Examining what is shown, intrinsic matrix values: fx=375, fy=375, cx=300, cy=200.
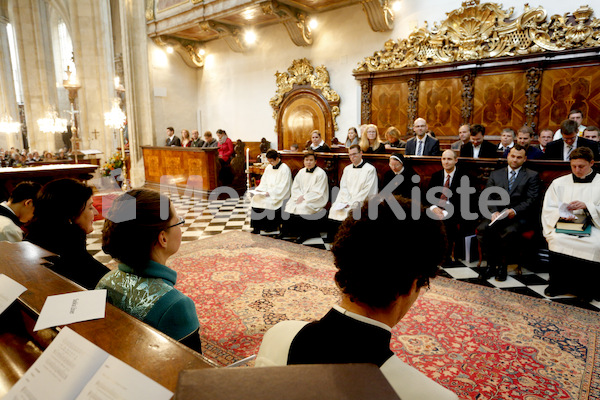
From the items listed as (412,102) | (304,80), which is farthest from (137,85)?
(412,102)

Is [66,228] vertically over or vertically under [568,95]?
under

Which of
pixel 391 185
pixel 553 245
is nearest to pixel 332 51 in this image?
pixel 391 185

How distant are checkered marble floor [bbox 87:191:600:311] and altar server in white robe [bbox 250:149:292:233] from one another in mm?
334

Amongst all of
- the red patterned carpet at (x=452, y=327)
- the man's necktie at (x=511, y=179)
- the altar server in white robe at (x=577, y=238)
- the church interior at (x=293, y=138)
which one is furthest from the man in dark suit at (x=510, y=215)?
the red patterned carpet at (x=452, y=327)

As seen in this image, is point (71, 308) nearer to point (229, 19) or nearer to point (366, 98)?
point (366, 98)

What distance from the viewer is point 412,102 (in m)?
8.75

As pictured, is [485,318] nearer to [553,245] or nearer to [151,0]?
[553,245]

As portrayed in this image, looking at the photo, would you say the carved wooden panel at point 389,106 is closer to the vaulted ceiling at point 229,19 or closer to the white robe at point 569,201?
the vaulted ceiling at point 229,19

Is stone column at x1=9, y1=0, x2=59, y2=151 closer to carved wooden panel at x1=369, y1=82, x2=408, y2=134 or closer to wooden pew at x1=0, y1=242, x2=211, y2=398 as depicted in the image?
carved wooden panel at x1=369, y1=82, x2=408, y2=134

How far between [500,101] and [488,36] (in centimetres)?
132

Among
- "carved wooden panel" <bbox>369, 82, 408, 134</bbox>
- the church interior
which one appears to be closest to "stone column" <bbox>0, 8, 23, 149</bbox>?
the church interior

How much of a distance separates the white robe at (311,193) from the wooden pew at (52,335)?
4.12m

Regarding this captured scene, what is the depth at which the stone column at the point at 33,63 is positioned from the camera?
16.2m

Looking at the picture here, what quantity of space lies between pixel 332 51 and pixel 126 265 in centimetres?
984
